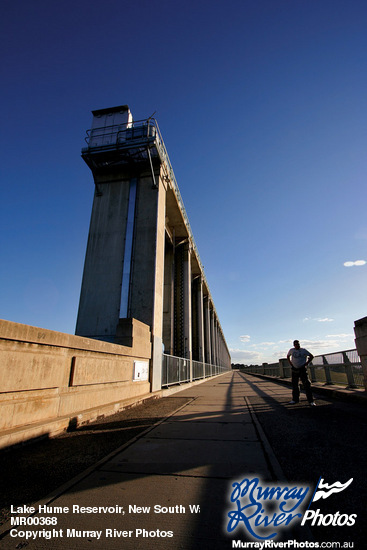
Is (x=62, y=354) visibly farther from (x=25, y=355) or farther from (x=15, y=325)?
(x=15, y=325)

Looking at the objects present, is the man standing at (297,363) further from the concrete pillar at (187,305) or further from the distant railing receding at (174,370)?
the concrete pillar at (187,305)

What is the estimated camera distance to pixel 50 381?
439 cm

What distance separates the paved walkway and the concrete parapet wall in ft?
5.18

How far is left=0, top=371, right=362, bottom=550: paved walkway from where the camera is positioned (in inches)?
63.9

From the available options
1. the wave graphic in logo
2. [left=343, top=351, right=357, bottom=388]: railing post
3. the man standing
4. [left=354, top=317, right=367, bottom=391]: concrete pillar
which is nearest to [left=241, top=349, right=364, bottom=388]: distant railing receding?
[left=343, top=351, right=357, bottom=388]: railing post

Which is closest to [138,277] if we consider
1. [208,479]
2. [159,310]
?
[159,310]

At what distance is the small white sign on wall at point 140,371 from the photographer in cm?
818

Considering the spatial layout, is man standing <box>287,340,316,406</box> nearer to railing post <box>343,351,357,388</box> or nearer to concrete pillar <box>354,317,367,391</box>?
concrete pillar <box>354,317,367,391</box>

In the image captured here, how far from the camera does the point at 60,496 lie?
211 centimetres

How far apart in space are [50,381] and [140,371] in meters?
4.57

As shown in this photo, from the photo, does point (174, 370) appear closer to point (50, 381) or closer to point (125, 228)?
point (125, 228)

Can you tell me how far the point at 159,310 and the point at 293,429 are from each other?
8.40m

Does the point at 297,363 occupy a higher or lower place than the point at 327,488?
higher

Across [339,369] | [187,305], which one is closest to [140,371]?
[339,369]
